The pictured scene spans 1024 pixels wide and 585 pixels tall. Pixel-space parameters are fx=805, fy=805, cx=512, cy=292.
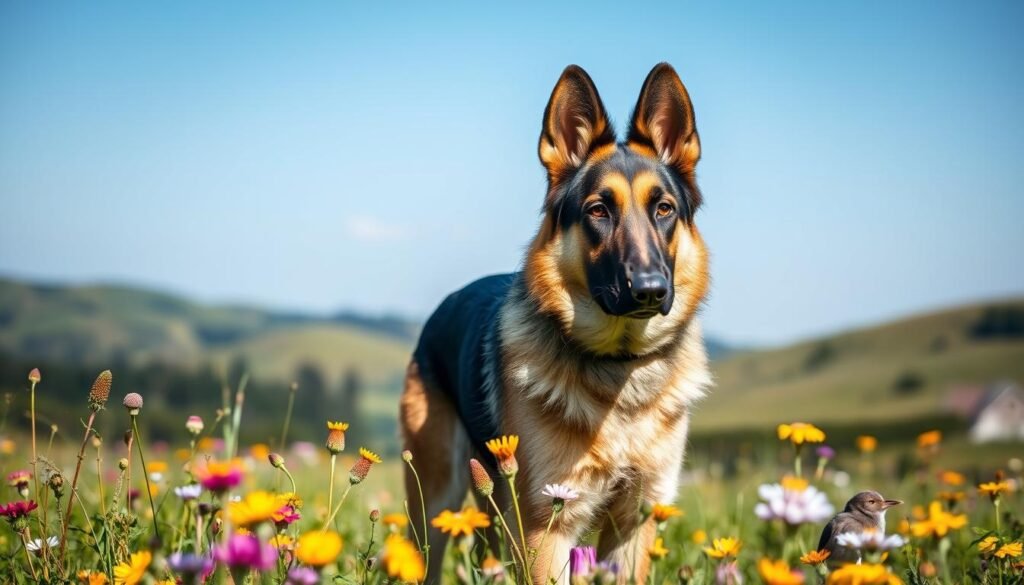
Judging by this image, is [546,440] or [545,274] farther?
[545,274]

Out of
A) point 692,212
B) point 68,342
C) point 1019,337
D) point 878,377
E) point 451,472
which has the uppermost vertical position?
point 692,212

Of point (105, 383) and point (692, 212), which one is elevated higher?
point (692, 212)

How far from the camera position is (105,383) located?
9.32 feet

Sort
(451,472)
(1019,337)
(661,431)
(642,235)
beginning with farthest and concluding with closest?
(1019,337) < (451,472) < (661,431) < (642,235)

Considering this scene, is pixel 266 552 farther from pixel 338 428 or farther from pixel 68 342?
pixel 68 342

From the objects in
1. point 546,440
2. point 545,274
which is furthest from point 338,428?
point 545,274

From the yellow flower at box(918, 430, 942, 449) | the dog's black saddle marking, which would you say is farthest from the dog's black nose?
the yellow flower at box(918, 430, 942, 449)

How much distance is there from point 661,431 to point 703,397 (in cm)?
40

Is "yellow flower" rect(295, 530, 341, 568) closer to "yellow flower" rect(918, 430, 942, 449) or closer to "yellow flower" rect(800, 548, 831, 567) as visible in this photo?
"yellow flower" rect(800, 548, 831, 567)

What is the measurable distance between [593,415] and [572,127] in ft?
5.29

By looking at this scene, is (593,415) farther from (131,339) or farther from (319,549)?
(131,339)

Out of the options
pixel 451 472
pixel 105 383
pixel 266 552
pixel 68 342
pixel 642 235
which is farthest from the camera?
pixel 68 342

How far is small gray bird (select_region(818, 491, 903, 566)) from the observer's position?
2.88 meters

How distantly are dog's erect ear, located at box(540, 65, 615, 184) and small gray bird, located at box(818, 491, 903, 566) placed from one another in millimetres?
2244
